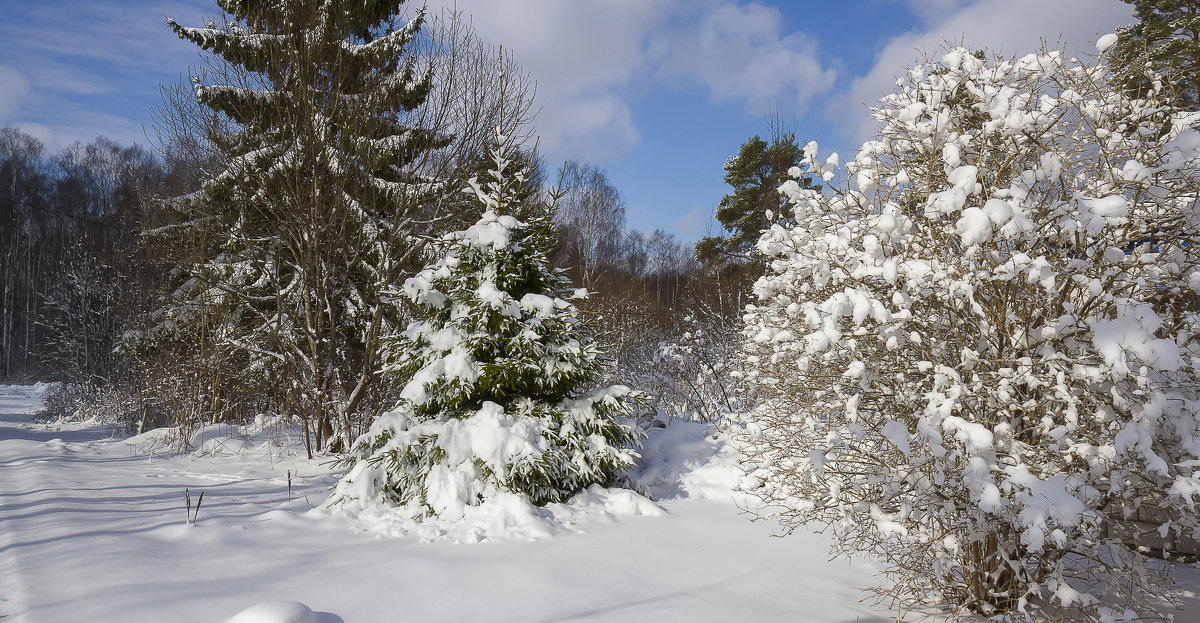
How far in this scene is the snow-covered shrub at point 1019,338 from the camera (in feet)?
9.38

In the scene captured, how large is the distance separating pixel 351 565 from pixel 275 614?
50.8 inches

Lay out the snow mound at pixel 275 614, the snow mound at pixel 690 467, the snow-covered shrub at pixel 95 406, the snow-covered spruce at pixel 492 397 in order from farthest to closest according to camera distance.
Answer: the snow-covered shrub at pixel 95 406, the snow mound at pixel 690 467, the snow-covered spruce at pixel 492 397, the snow mound at pixel 275 614

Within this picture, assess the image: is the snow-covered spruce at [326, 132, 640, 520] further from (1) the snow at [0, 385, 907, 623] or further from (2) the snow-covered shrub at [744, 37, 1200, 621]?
(2) the snow-covered shrub at [744, 37, 1200, 621]

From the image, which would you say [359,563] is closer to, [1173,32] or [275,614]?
[275,614]

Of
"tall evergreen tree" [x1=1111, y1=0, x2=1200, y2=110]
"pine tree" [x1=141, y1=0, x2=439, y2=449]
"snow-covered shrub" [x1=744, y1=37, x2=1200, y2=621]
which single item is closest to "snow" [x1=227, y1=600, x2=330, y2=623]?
"snow-covered shrub" [x1=744, y1=37, x2=1200, y2=621]

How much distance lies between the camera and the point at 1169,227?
320 cm

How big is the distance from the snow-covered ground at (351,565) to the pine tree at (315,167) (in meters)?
2.53

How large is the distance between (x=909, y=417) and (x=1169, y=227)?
167cm

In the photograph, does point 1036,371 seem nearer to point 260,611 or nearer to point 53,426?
point 260,611

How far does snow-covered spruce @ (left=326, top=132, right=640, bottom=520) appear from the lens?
5406 millimetres

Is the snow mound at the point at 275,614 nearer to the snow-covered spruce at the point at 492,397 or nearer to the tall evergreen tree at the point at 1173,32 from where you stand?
the snow-covered spruce at the point at 492,397

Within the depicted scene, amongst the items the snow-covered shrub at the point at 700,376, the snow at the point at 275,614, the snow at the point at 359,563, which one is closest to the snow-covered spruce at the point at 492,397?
the snow at the point at 359,563

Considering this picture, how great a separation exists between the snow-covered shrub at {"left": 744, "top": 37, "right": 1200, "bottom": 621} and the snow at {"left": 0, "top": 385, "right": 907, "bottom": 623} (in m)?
1.00

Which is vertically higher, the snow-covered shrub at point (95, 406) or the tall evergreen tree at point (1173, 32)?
the tall evergreen tree at point (1173, 32)
